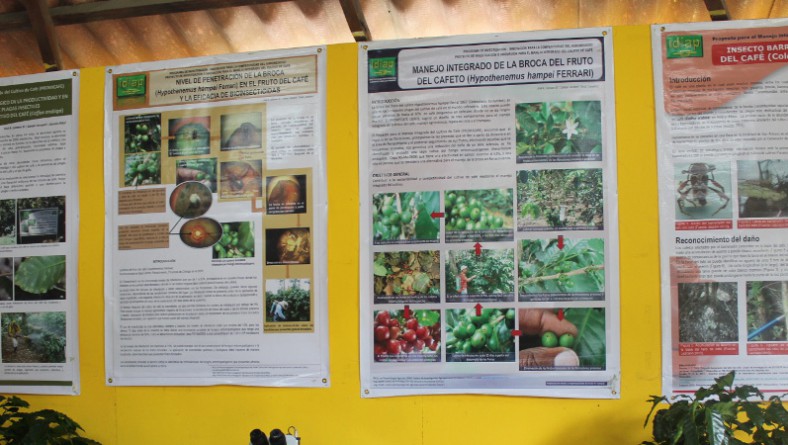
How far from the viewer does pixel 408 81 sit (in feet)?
7.42

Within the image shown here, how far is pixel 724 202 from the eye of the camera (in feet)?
6.88

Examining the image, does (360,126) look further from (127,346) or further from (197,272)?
(127,346)

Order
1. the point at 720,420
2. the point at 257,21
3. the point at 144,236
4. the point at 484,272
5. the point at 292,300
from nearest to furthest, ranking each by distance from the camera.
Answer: the point at 720,420 < the point at 484,272 < the point at 292,300 < the point at 144,236 < the point at 257,21

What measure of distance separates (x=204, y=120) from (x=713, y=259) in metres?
1.99

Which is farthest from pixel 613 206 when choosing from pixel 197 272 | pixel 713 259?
pixel 197 272

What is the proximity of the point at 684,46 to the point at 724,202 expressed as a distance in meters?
0.58

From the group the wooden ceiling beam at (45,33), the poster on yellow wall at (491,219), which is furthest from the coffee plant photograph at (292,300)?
the wooden ceiling beam at (45,33)

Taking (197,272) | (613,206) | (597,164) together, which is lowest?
(197,272)

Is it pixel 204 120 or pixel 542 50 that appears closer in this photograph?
pixel 542 50

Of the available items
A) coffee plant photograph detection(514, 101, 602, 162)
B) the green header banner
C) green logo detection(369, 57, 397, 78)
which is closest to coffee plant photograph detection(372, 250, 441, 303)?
coffee plant photograph detection(514, 101, 602, 162)

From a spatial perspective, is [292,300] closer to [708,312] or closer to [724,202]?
[708,312]

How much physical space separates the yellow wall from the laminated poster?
7cm

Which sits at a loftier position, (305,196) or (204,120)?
(204,120)

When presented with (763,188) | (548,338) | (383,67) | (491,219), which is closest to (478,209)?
(491,219)
